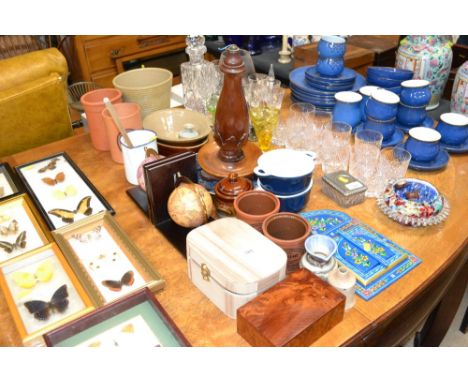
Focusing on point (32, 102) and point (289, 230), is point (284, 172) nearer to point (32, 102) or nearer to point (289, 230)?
point (289, 230)

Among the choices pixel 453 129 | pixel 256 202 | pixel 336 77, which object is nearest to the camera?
pixel 256 202

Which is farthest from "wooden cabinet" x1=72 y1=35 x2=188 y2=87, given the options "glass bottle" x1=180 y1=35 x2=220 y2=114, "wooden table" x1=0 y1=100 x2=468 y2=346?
"wooden table" x1=0 y1=100 x2=468 y2=346

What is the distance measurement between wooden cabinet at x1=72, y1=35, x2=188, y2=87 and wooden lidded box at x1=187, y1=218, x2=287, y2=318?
2.70 metres

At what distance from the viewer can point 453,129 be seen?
1.37 meters

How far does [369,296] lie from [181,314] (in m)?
0.38

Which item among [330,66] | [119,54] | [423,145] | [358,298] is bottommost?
[119,54]

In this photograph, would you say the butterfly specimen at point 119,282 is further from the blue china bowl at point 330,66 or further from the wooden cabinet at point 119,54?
the wooden cabinet at point 119,54

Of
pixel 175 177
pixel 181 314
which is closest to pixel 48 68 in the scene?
pixel 175 177

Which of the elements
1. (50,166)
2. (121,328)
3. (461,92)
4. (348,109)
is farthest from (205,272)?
(461,92)

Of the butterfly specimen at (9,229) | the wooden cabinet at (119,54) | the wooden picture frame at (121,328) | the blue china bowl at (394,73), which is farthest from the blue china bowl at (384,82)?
the wooden cabinet at (119,54)

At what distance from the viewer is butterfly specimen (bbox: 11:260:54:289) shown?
932 millimetres

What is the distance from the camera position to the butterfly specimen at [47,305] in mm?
867

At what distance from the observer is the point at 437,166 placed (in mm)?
1298

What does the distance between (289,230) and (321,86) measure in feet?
2.53
